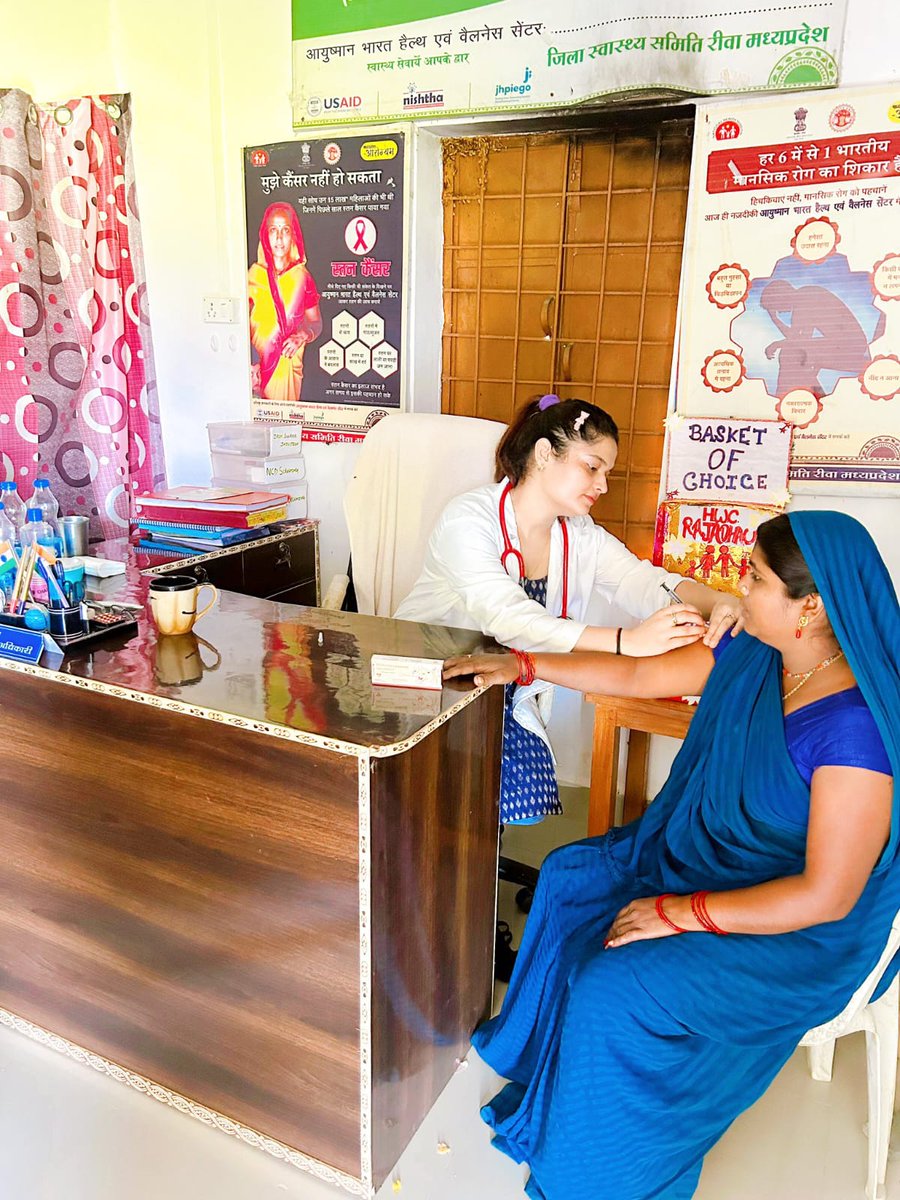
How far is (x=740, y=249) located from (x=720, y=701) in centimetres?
132

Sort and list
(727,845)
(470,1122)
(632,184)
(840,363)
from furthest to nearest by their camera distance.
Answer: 1. (632,184)
2. (840,363)
3. (470,1122)
4. (727,845)

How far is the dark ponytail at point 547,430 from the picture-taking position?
185 centimetres

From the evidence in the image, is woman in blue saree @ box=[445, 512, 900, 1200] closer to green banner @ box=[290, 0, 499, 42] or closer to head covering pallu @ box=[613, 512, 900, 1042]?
head covering pallu @ box=[613, 512, 900, 1042]


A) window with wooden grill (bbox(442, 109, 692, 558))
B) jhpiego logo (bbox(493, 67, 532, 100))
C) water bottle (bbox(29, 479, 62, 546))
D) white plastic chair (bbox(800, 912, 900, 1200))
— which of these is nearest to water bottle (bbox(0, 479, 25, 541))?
water bottle (bbox(29, 479, 62, 546))

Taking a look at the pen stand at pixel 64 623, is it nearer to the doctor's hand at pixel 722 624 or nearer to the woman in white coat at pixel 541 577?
the woman in white coat at pixel 541 577

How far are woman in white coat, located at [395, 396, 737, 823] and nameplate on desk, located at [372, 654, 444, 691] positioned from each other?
326mm

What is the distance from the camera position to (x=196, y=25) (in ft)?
9.23

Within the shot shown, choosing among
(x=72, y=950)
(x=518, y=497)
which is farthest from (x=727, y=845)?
(x=72, y=950)

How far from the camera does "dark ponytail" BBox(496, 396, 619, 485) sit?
1854 millimetres

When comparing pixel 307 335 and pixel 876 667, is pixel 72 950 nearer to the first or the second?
pixel 876 667

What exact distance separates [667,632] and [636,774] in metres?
1.05

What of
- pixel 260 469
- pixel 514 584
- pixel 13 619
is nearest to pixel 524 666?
pixel 514 584

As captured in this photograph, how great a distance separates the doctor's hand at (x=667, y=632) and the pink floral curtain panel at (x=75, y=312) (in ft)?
6.93

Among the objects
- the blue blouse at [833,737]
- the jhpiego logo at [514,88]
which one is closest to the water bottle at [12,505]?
the jhpiego logo at [514,88]
